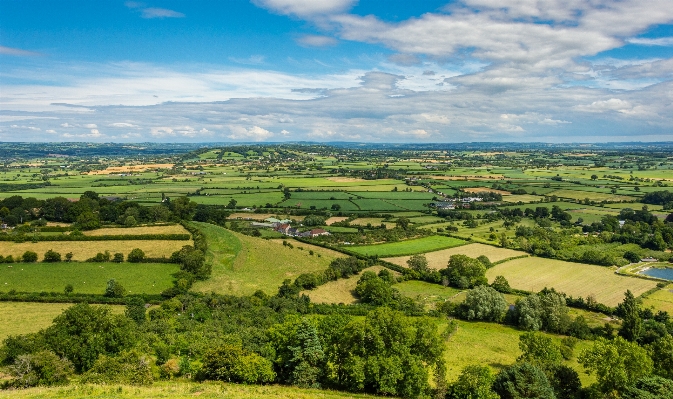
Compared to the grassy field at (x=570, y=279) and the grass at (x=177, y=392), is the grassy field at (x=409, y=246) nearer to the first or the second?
the grassy field at (x=570, y=279)

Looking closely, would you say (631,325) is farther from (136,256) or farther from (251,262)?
(136,256)

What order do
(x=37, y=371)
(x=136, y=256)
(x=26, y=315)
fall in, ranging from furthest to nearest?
(x=136, y=256) → (x=26, y=315) → (x=37, y=371)

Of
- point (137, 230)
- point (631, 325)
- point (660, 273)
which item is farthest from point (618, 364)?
point (137, 230)

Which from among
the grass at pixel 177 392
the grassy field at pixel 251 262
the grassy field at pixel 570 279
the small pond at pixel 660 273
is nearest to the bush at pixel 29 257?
the grassy field at pixel 251 262

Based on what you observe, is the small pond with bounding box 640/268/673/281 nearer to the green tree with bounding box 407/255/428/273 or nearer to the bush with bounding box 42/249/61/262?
the green tree with bounding box 407/255/428/273

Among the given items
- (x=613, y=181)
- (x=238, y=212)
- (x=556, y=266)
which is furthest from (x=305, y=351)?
(x=613, y=181)

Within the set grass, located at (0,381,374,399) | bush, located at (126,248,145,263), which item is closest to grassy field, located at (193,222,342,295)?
bush, located at (126,248,145,263)

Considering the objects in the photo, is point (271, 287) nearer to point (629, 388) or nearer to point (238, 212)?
point (629, 388)
